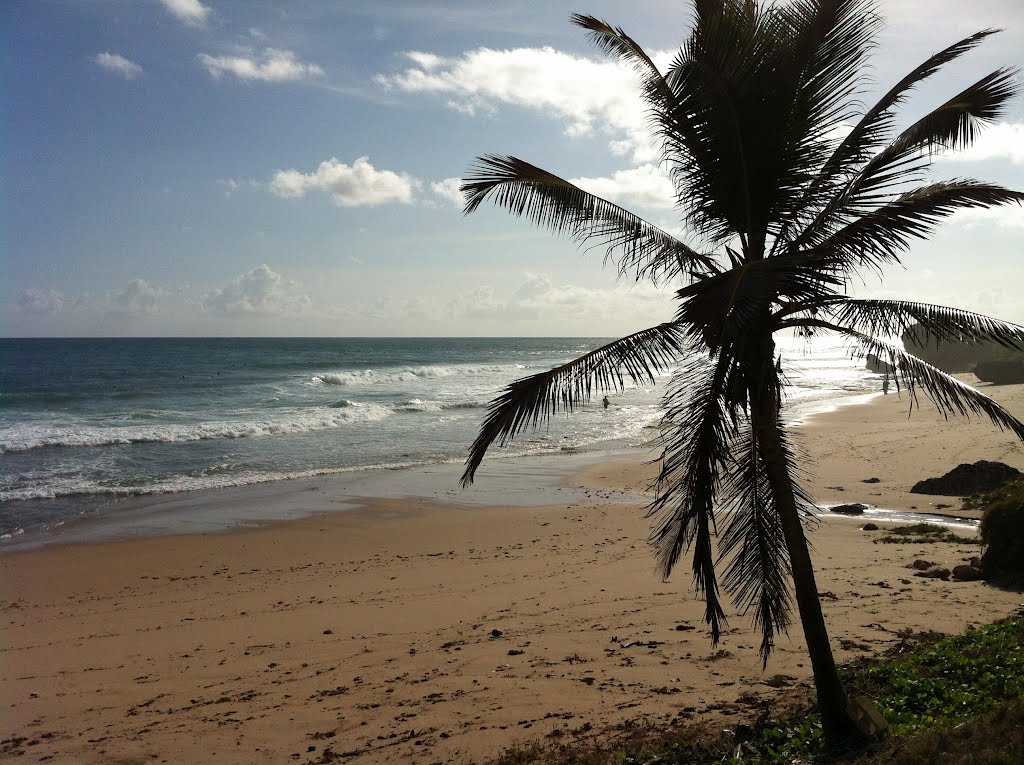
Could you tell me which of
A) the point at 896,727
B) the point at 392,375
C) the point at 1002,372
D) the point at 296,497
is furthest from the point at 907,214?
the point at 392,375

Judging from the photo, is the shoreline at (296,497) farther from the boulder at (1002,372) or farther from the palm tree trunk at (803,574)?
the boulder at (1002,372)

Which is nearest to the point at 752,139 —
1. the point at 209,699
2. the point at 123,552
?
the point at 209,699

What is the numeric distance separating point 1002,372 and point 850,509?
29675 mm

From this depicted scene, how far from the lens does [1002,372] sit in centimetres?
3559

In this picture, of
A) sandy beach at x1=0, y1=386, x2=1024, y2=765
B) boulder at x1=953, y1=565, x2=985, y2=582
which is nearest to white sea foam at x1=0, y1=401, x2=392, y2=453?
sandy beach at x1=0, y1=386, x2=1024, y2=765

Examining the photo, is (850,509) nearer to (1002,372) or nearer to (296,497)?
(296,497)

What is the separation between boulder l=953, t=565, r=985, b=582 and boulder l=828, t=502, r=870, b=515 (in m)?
3.95

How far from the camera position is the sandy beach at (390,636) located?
18.9 feet

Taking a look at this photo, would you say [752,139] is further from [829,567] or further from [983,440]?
[983,440]

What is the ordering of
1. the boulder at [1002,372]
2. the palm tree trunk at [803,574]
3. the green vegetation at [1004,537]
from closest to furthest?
the palm tree trunk at [803,574] < the green vegetation at [1004,537] < the boulder at [1002,372]

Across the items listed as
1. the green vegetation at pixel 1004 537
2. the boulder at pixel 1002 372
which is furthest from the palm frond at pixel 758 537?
the boulder at pixel 1002 372

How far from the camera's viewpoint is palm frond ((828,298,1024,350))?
4.17 meters

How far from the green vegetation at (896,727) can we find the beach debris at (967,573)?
2.48m

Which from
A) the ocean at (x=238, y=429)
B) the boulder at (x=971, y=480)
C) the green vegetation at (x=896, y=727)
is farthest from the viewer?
the ocean at (x=238, y=429)
